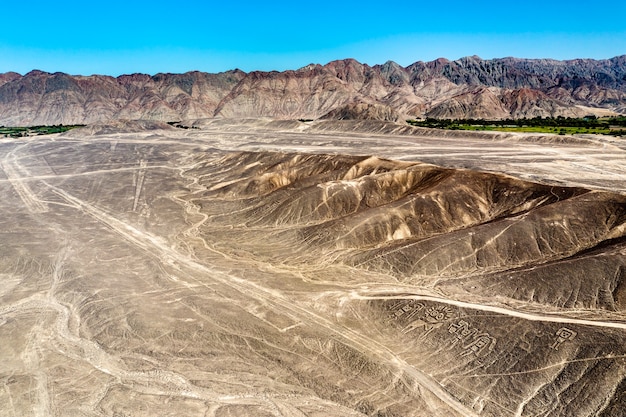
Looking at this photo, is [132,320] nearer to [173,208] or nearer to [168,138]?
[173,208]

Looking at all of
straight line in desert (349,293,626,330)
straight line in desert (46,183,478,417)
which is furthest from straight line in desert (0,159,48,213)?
straight line in desert (349,293,626,330)

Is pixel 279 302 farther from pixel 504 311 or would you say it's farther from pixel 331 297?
pixel 504 311

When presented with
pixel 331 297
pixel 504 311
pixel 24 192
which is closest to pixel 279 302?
pixel 331 297

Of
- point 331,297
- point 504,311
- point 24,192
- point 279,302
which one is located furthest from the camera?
point 24,192

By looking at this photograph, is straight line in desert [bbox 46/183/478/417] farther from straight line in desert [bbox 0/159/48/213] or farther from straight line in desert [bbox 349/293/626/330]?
straight line in desert [bbox 0/159/48/213]

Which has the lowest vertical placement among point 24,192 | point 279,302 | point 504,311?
point 279,302

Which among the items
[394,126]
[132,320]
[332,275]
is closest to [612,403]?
[332,275]

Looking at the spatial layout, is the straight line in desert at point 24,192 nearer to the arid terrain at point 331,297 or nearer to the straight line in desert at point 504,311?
the arid terrain at point 331,297

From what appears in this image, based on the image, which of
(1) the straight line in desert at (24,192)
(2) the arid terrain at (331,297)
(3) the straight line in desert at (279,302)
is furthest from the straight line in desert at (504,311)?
(1) the straight line in desert at (24,192)

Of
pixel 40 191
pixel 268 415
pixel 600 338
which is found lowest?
pixel 268 415
